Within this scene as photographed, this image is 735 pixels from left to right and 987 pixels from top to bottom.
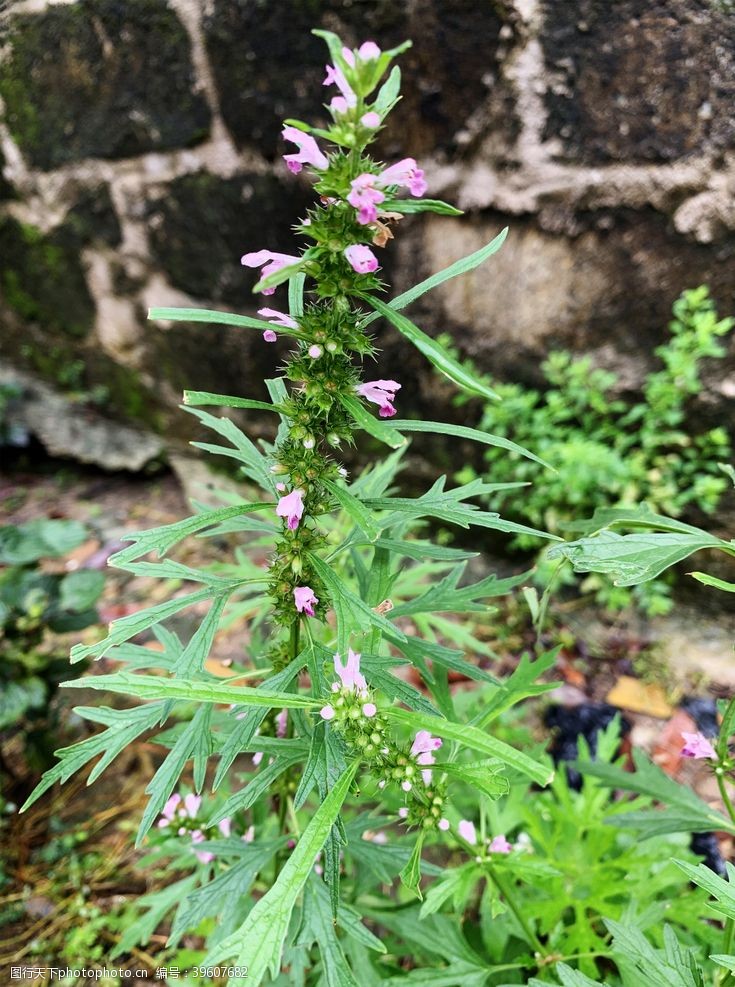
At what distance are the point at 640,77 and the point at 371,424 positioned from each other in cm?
166

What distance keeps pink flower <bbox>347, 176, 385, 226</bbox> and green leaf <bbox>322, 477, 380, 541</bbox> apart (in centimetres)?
33

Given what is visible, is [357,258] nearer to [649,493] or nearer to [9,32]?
[649,493]

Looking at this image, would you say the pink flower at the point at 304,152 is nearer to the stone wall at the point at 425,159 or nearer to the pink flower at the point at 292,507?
the pink flower at the point at 292,507

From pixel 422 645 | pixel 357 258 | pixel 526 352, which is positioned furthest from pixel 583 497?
pixel 357 258

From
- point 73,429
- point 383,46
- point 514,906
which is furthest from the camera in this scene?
point 73,429

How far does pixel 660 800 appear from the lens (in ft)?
4.00

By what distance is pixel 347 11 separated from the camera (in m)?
1.89

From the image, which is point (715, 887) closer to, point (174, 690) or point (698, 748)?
point (698, 748)

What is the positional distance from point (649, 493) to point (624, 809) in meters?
1.00

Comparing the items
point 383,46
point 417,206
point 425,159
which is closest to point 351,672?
point 417,206

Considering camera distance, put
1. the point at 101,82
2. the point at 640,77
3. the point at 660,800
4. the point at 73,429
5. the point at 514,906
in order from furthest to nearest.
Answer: the point at 73,429 → the point at 101,82 → the point at 640,77 → the point at 660,800 → the point at 514,906

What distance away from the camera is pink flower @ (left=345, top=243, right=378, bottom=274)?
0.72 meters

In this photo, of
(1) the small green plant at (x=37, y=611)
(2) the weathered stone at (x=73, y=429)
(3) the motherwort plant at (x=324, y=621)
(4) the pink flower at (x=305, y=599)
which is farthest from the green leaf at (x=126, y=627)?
(2) the weathered stone at (x=73, y=429)

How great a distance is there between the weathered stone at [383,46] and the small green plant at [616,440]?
2.67 feet
